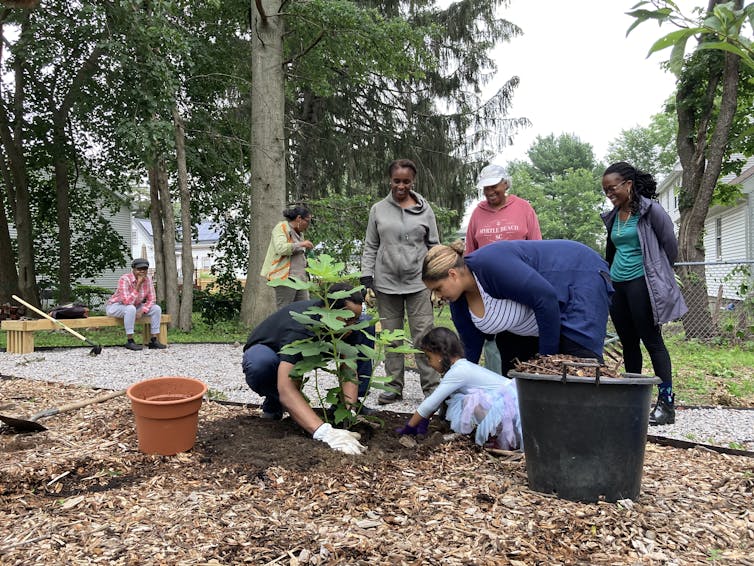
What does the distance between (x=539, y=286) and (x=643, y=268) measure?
3.91 ft

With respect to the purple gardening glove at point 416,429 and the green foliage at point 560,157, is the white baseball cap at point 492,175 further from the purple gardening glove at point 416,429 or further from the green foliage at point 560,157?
the green foliage at point 560,157

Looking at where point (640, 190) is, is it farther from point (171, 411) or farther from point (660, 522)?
point (171, 411)

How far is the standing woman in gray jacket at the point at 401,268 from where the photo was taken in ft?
13.5

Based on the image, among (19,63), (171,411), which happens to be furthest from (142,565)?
(19,63)

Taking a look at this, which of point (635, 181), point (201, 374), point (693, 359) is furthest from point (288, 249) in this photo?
point (693, 359)

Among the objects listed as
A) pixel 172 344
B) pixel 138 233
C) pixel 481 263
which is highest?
pixel 138 233

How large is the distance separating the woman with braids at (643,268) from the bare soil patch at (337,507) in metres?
0.69

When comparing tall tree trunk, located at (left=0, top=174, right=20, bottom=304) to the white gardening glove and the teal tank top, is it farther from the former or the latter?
the teal tank top

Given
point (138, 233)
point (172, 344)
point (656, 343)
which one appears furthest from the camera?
point (138, 233)

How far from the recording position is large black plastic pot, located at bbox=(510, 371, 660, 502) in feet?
6.96

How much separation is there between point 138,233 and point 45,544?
45.4 metres

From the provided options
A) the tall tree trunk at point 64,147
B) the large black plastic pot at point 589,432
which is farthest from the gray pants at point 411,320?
the tall tree trunk at point 64,147

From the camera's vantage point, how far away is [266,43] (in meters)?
9.00

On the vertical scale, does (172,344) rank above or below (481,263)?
below
